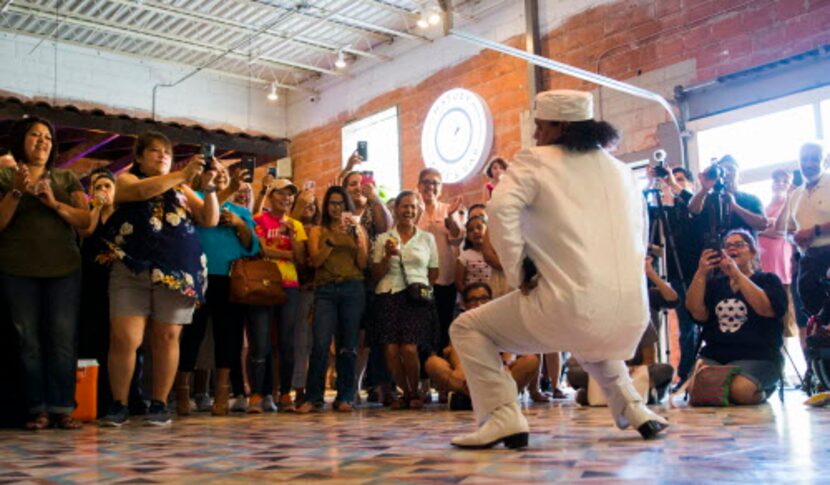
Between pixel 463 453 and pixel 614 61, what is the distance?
7.16 meters

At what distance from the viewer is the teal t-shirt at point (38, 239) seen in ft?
14.2

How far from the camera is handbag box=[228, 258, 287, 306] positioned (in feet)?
17.4

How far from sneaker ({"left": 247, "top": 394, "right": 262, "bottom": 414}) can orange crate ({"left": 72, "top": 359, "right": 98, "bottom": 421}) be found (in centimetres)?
91

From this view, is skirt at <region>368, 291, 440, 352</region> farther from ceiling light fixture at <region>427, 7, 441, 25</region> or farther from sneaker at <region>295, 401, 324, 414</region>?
ceiling light fixture at <region>427, 7, 441, 25</region>

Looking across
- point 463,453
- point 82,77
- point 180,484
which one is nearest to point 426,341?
point 463,453

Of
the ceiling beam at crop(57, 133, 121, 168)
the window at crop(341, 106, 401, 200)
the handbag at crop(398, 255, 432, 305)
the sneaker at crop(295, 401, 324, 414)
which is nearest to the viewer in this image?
the sneaker at crop(295, 401, 324, 414)

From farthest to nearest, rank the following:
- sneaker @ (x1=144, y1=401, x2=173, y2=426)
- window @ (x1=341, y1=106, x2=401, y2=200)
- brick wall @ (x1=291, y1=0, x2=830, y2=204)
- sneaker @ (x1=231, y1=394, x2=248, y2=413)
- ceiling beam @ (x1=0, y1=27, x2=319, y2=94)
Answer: ceiling beam @ (x1=0, y1=27, x2=319, y2=94), window @ (x1=341, y1=106, x2=401, y2=200), brick wall @ (x1=291, y1=0, x2=830, y2=204), sneaker @ (x1=231, y1=394, x2=248, y2=413), sneaker @ (x1=144, y1=401, x2=173, y2=426)

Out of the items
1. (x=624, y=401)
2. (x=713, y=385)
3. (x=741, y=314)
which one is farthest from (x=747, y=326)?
(x=624, y=401)

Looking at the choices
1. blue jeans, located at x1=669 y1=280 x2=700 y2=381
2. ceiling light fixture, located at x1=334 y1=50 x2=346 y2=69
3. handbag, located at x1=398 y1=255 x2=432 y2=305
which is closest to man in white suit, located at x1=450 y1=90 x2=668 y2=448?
handbag, located at x1=398 y1=255 x2=432 y2=305

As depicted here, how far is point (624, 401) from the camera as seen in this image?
327 cm

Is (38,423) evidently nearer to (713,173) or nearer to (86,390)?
(86,390)

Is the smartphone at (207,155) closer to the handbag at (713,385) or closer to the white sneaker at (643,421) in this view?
the white sneaker at (643,421)

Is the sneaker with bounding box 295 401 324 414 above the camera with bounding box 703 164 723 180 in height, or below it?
below

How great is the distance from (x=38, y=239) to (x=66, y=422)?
2.95ft
